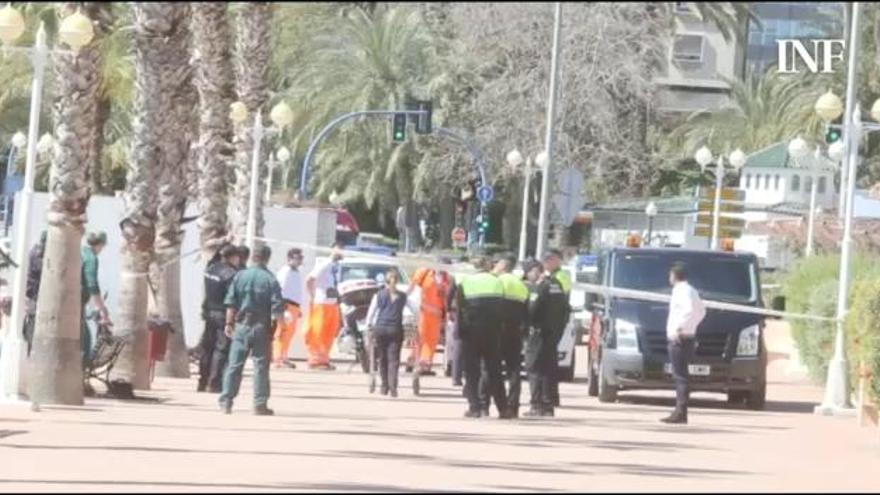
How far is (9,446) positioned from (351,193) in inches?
1289

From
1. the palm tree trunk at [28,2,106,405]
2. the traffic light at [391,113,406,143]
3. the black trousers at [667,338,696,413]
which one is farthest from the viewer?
the traffic light at [391,113,406,143]

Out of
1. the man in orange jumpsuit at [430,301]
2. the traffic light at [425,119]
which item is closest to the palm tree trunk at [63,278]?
the man in orange jumpsuit at [430,301]

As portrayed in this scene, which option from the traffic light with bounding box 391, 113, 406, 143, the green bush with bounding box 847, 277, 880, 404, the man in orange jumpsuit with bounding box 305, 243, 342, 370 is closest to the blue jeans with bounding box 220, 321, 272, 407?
the green bush with bounding box 847, 277, 880, 404

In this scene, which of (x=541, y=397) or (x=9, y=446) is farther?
(x=541, y=397)

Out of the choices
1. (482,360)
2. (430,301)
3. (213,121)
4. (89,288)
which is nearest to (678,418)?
(482,360)

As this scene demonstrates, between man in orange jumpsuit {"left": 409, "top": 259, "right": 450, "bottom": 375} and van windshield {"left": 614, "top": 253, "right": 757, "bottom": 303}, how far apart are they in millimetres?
2710

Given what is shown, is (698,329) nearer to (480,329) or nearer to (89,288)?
(480,329)

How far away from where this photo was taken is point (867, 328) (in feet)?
74.6

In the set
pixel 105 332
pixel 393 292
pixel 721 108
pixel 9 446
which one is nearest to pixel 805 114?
pixel 721 108

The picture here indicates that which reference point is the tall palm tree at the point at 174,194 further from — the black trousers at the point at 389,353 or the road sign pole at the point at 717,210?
the road sign pole at the point at 717,210

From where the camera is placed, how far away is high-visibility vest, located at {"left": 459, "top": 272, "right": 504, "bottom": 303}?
75.9 ft

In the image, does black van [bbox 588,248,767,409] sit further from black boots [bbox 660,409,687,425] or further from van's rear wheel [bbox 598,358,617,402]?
black boots [bbox 660,409,687,425]

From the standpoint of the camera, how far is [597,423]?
77.1 ft

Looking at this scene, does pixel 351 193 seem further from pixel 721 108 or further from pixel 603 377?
pixel 603 377
